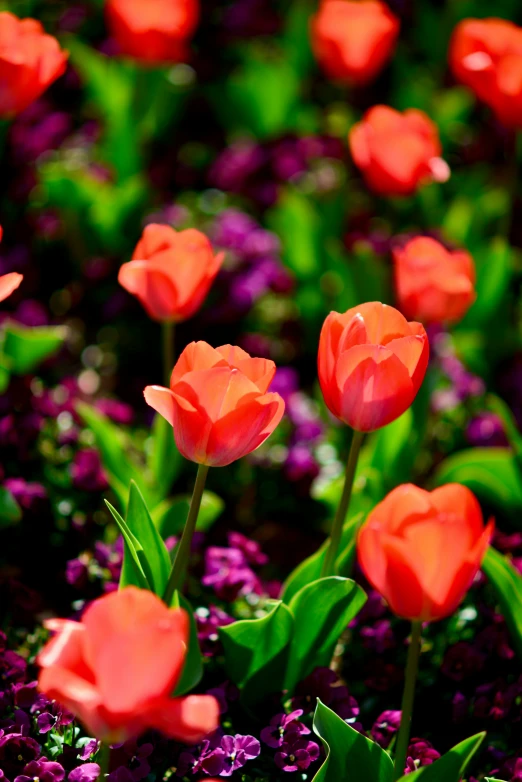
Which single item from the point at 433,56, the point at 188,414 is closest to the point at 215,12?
the point at 433,56

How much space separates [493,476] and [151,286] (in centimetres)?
88

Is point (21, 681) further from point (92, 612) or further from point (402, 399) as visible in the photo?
point (402, 399)

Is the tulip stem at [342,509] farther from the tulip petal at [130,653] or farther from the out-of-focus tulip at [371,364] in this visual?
the tulip petal at [130,653]

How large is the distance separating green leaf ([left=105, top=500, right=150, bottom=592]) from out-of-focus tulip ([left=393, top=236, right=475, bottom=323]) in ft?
2.56

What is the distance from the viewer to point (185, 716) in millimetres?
922

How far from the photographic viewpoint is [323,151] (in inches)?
126

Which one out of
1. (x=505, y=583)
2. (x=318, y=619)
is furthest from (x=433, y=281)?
(x=318, y=619)

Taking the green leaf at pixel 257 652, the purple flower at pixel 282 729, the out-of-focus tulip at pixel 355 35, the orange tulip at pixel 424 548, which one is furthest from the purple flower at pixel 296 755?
the out-of-focus tulip at pixel 355 35

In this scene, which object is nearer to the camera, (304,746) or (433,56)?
(304,746)

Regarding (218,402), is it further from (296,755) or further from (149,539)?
(296,755)

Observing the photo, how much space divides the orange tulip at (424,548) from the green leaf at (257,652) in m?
0.34

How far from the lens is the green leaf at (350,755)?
4.09 ft

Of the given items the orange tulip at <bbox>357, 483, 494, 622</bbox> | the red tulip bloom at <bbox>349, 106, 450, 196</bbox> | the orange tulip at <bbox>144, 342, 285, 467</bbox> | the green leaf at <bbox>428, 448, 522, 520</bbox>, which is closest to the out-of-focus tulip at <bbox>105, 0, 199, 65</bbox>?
the red tulip bloom at <bbox>349, 106, 450, 196</bbox>

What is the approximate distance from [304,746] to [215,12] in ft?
10.9
